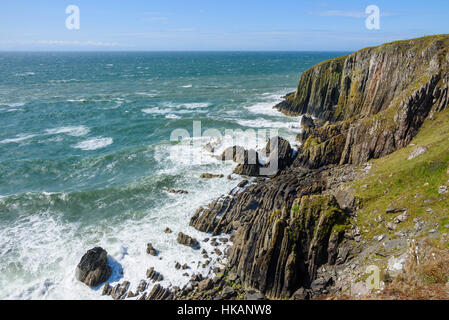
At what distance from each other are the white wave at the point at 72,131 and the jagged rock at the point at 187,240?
1711 inches

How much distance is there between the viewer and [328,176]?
34.9 metres

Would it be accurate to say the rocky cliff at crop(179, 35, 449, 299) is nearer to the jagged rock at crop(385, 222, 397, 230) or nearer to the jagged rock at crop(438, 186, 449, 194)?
the jagged rock at crop(385, 222, 397, 230)

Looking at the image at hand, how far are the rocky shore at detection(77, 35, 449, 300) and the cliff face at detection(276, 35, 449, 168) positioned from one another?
14cm

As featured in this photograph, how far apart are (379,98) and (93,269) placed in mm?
44603

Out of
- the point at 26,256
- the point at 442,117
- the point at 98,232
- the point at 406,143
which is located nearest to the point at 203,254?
the point at 98,232

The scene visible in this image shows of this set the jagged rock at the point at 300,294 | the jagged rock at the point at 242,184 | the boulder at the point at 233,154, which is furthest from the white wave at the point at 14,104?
the jagged rock at the point at 300,294

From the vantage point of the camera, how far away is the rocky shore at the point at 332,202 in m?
21.0

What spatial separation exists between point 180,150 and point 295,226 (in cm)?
3147

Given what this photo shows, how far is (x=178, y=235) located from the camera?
2836cm

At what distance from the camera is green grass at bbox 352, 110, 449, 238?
830 inches

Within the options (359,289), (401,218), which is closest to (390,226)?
(401,218)

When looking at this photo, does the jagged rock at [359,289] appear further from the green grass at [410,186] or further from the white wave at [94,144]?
the white wave at [94,144]

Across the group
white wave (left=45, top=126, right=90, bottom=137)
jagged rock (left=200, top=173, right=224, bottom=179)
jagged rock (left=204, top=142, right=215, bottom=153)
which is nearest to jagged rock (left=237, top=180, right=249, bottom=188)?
jagged rock (left=200, top=173, right=224, bottom=179)

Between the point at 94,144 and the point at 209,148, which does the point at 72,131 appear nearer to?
the point at 94,144
